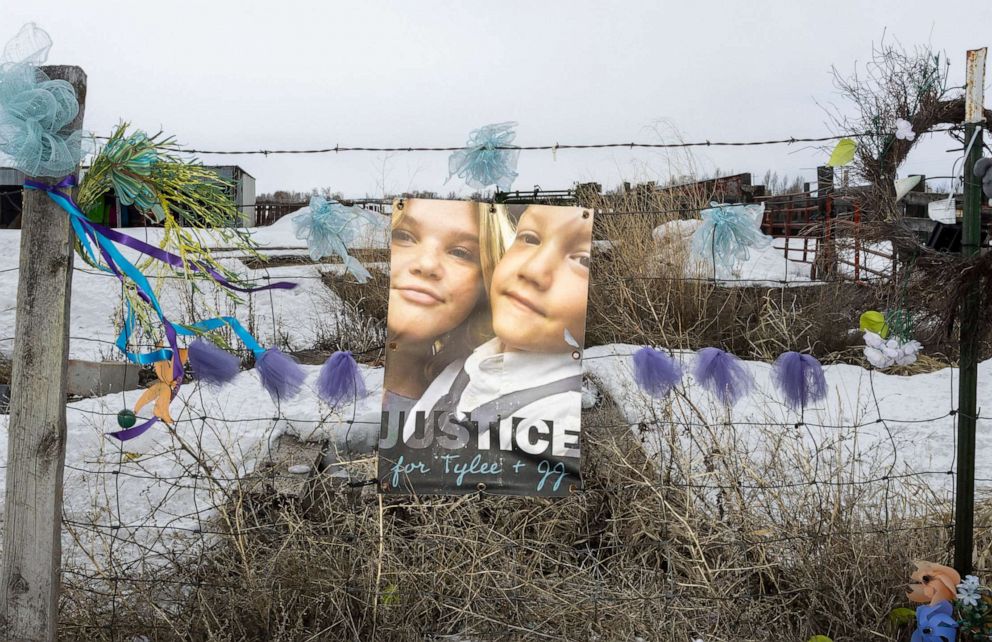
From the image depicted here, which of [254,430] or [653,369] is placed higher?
[653,369]

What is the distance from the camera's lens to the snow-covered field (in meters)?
3.04

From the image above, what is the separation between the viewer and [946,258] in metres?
2.52

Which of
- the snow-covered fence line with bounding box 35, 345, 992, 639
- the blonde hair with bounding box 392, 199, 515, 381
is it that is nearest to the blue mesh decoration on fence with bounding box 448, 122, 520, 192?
the blonde hair with bounding box 392, 199, 515, 381

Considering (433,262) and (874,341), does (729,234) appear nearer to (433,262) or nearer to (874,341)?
(874,341)

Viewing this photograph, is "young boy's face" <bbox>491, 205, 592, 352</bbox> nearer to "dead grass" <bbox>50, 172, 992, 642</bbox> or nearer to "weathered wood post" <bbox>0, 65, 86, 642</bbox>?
"dead grass" <bbox>50, 172, 992, 642</bbox>

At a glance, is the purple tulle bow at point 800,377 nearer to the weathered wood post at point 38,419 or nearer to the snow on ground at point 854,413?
the snow on ground at point 854,413

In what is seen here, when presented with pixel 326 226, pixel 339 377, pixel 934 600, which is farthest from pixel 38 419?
pixel 934 600

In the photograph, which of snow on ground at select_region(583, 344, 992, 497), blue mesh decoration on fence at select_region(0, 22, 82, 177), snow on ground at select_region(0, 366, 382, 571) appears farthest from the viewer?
snow on ground at select_region(583, 344, 992, 497)

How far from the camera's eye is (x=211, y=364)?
91.7 inches

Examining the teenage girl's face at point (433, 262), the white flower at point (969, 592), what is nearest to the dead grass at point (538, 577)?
the white flower at point (969, 592)

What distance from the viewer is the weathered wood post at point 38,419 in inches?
86.1

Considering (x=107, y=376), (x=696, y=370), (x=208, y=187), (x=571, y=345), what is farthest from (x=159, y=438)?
(x=696, y=370)

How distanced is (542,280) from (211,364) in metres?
1.04

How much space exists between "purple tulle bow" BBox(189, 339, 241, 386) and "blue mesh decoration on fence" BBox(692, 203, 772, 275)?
1.48 metres
